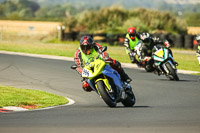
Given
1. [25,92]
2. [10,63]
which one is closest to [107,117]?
[25,92]

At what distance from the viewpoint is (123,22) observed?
48188mm

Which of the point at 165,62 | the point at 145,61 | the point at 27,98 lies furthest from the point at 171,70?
the point at 27,98

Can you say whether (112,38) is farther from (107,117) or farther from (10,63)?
(107,117)

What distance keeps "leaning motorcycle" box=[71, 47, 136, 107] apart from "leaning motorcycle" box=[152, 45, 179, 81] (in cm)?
655

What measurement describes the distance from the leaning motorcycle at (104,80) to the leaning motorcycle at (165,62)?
655 centimetres

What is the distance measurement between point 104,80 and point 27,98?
252 centimetres

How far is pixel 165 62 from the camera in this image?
17781mm

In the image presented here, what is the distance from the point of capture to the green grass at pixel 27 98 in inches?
459

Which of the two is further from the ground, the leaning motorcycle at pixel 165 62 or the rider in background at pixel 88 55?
the rider in background at pixel 88 55

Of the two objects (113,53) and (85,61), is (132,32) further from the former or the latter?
(113,53)

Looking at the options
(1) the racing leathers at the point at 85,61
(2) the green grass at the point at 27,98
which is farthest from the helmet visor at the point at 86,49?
(2) the green grass at the point at 27,98

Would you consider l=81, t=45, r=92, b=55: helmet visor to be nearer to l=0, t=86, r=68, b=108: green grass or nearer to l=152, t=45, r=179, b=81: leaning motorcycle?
l=0, t=86, r=68, b=108: green grass

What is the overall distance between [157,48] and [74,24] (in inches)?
1203

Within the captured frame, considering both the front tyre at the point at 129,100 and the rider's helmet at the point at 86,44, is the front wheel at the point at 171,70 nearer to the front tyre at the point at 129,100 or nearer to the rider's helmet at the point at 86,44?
the front tyre at the point at 129,100
